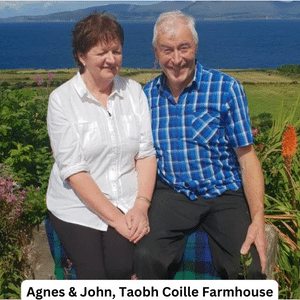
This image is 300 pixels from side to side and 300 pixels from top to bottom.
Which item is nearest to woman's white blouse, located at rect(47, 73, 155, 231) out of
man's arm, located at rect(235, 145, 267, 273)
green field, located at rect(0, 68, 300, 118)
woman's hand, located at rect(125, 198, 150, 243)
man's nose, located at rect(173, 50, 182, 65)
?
woman's hand, located at rect(125, 198, 150, 243)

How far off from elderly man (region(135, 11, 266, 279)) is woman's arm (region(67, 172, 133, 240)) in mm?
166

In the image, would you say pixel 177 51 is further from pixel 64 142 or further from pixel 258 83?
pixel 258 83

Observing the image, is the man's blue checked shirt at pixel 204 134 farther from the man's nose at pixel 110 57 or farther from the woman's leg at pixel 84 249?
the woman's leg at pixel 84 249

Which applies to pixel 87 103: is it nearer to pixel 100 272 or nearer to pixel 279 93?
pixel 100 272

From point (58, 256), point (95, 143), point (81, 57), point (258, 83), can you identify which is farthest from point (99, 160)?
point (258, 83)

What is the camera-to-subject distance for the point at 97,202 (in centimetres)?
289

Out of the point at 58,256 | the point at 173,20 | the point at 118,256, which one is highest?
the point at 173,20

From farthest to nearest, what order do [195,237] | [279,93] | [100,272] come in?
[279,93] < [195,237] < [100,272]

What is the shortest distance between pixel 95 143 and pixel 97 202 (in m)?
0.37

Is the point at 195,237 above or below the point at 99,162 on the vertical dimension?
below

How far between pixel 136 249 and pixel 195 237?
17.3 inches

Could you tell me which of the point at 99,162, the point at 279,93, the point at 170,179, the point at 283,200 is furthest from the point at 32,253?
the point at 279,93

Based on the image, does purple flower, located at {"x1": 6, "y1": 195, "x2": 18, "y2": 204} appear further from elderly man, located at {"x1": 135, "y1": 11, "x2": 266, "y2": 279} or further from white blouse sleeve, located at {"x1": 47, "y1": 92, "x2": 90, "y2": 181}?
elderly man, located at {"x1": 135, "y1": 11, "x2": 266, "y2": 279}

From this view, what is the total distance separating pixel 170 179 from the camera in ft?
10.6
